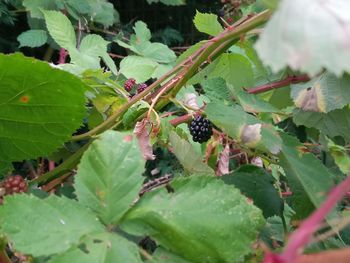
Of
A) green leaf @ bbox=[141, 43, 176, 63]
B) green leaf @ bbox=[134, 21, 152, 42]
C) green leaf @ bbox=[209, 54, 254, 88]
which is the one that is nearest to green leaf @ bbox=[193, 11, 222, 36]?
green leaf @ bbox=[209, 54, 254, 88]

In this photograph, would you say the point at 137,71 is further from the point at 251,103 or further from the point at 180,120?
the point at 251,103

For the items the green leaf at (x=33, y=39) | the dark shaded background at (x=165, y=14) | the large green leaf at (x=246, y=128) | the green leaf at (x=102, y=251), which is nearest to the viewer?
the green leaf at (x=102, y=251)

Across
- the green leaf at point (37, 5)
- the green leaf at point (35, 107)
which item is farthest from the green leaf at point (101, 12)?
the green leaf at point (35, 107)

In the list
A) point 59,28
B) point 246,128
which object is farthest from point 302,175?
point 59,28

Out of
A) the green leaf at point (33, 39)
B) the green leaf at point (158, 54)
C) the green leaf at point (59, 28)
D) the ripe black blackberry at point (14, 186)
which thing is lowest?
the green leaf at point (158, 54)

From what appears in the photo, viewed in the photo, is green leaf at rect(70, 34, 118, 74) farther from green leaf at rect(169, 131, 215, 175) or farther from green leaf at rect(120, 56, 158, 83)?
green leaf at rect(169, 131, 215, 175)

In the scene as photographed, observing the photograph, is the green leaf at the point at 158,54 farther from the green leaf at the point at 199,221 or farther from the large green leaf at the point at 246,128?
the green leaf at the point at 199,221

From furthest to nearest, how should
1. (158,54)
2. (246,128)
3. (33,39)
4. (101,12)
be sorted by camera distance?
(101,12), (33,39), (158,54), (246,128)
